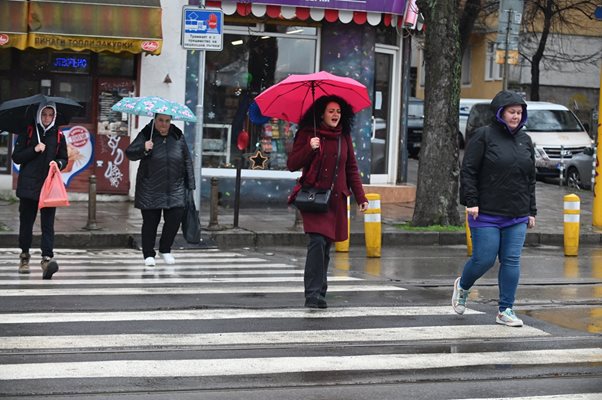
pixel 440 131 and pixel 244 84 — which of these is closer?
pixel 440 131

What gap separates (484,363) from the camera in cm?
800

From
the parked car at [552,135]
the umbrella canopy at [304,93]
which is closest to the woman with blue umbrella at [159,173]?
the umbrella canopy at [304,93]

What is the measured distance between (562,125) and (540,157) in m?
1.76

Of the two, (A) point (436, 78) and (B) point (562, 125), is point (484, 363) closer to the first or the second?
(A) point (436, 78)

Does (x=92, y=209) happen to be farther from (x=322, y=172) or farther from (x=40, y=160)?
(x=322, y=172)

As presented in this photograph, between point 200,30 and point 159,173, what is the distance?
383 cm

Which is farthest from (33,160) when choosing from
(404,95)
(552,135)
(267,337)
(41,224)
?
(552,135)

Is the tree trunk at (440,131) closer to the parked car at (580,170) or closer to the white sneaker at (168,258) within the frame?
the white sneaker at (168,258)

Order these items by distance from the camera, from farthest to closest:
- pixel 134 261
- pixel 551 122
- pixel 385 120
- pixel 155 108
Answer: pixel 551 122
pixel 385 120
pixel 134 261
pixel 155 108

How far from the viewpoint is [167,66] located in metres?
20.6

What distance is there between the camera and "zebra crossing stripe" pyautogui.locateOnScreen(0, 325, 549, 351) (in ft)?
27.1

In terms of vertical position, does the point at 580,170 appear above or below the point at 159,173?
above

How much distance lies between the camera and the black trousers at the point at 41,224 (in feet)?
39.1

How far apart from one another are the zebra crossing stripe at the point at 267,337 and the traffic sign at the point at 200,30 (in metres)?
8.04
